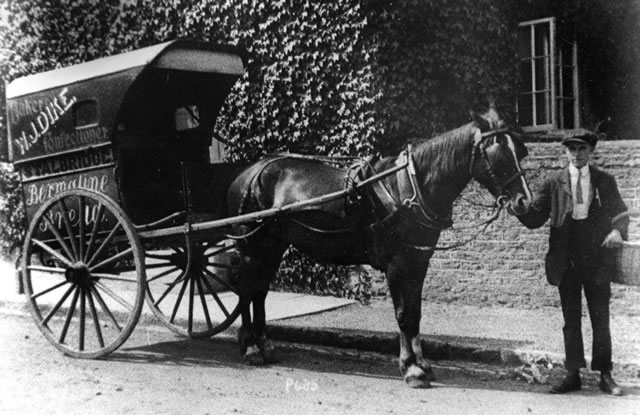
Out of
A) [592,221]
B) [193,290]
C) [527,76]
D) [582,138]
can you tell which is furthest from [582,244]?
[527,76]

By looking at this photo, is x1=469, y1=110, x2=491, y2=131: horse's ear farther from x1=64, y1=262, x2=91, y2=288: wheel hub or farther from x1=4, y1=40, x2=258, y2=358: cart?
x1=64, y1=262, x2=91, y2=288: wheel hub

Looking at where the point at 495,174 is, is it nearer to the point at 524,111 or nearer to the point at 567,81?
the point at 524,111

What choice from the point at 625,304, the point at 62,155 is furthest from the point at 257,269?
the point at 625,304

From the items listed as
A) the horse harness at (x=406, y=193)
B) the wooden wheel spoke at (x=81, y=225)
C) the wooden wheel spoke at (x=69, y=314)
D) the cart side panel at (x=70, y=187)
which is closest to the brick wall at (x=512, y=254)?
the horse harness at (x=406, y=193)

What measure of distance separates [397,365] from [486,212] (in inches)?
116

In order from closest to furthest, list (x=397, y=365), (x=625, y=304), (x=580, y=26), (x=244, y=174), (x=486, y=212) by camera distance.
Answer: (x=397, y=365)
(x=244, y=174)
(x=625, y=304)
(x=486, y=212)
(x=580, y=26)

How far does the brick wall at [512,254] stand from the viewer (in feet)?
25.3

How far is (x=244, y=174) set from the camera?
6.70 metres

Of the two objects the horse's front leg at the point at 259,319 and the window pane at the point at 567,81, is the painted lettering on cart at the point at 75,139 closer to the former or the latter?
the horse's front leg at the point at 259,319

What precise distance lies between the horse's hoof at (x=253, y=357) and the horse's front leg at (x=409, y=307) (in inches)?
54.4

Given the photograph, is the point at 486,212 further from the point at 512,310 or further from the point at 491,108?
the point at 491,108

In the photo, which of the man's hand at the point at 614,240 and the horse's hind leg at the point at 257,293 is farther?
the horse's hind leg at the point at 257,293

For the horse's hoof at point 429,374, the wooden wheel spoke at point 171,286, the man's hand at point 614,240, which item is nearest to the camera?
the man's hand at point 614,240

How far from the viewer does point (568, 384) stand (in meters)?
5.22
